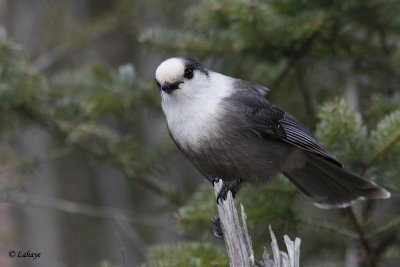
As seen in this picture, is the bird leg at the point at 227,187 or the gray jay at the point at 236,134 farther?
the gray jay at the point at 236,134

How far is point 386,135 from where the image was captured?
3424mm

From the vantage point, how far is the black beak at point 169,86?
3.67 meters

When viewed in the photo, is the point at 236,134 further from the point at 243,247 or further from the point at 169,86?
the point at 243,247

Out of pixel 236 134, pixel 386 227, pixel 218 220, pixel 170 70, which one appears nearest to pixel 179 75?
pixel 170 70

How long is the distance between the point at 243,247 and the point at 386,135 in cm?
107

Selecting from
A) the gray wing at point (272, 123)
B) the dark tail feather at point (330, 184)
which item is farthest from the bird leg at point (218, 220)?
the dark tail feather at point (330, 184)

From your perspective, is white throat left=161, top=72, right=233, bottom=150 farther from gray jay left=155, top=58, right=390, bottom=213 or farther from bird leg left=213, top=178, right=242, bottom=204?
bird leg left=213, top=178, right=242, bottom=204

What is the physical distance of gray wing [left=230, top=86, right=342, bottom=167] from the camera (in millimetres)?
3939

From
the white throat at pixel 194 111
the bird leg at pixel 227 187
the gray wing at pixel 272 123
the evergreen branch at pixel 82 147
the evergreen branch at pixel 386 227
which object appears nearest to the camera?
the bird leg at pixel 227 187

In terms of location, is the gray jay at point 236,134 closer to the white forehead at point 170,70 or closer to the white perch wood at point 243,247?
the white forehead at point 170,70

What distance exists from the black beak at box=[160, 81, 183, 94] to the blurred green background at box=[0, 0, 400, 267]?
558 millimetres

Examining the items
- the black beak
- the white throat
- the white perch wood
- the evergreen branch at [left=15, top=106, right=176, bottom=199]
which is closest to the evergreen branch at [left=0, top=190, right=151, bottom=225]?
the evergreen branch at [left=15, top=106, right=176, bottom=199]

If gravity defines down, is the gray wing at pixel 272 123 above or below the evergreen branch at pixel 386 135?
above

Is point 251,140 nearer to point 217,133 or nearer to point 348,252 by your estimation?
point 217,133
